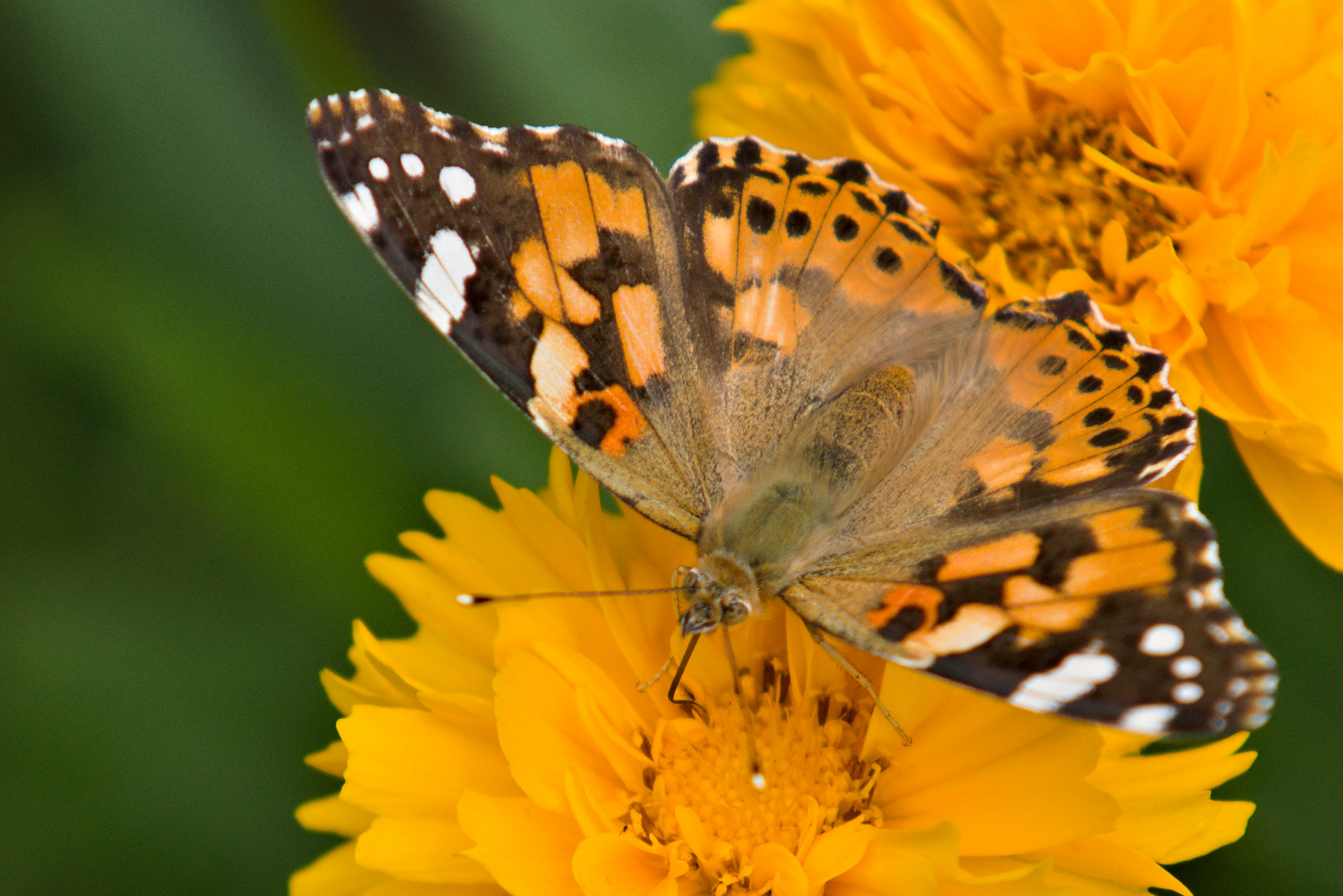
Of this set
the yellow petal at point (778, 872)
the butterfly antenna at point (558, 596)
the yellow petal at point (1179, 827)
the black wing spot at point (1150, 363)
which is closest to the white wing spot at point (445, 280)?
the butterfly antenna at point (558, 596)

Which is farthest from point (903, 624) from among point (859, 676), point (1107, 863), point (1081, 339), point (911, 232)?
point (911, 232)

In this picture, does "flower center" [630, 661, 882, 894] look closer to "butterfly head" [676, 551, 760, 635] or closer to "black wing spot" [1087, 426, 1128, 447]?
"butterfly head" [676, 551, 760, 635]

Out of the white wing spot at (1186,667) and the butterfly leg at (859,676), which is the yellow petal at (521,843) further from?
the white wing spot at (1186,667)

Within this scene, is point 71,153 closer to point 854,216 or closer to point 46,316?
point 46,316

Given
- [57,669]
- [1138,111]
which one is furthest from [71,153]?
[1138,111]

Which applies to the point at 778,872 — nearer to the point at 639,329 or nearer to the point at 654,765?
the point at 654,765
